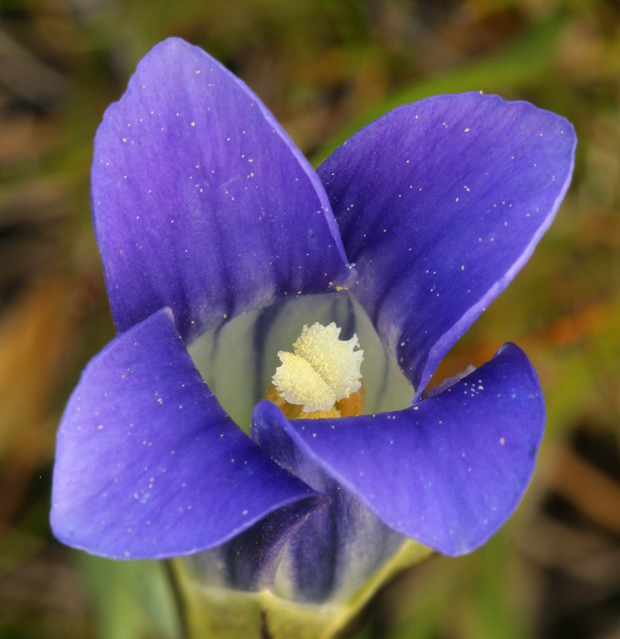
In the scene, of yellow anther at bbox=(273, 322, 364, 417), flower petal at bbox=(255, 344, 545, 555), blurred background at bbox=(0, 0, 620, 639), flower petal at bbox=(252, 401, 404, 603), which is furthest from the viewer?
blurred background at bbox=(0, 0, 620, 639)

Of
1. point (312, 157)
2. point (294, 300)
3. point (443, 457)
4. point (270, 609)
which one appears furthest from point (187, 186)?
point (312, 157)

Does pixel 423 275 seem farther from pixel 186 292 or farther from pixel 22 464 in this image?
pixel 22 464

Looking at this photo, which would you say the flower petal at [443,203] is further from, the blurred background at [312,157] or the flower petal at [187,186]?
the blurred background at [312,157]

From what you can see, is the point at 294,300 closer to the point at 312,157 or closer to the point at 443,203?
the point at 443,203

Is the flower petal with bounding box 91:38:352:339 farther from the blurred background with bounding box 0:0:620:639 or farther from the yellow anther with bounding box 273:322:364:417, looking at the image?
the blurred background with bounding box 0:0:620:639

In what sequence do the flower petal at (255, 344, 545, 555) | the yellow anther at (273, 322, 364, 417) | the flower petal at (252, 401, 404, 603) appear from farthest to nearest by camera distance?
the yellow anther at (273, 322, 364, 417), the flower petal at (252, 401, 404, 603), the flower petal at (255, 344, 545, 555)

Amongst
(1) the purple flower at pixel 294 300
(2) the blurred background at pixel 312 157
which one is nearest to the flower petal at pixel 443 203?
(1) the purple flower at pixel 294 300

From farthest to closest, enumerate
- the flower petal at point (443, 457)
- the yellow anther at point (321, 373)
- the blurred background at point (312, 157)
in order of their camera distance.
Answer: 1. the blurred background at point (312, 157)
2. the yellow anther at point (321, 373)
3. the flower petal at point (443, 457)

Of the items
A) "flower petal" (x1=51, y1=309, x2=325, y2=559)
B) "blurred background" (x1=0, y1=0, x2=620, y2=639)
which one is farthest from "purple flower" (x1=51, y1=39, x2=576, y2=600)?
"blurred background" (x1=0, y1=0, x2=620, y2=639)
